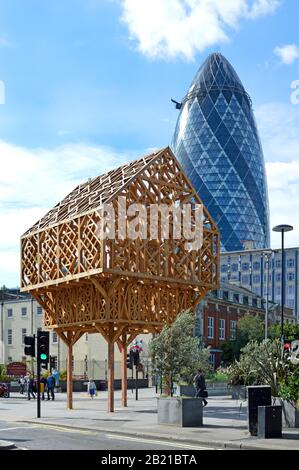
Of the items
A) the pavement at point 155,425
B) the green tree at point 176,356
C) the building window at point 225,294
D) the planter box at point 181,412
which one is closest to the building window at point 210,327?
the building window at point 225,294

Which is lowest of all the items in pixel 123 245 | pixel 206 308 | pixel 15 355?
pixel 15 355

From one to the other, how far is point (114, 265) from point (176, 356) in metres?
6.51

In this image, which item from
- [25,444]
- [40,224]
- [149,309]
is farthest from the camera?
[40,224]

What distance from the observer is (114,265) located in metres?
33.5

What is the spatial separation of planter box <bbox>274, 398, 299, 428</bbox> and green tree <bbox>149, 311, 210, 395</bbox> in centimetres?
504

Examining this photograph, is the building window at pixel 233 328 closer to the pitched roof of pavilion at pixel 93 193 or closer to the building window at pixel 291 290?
the pitched roof of pavilion at pixel 93 193

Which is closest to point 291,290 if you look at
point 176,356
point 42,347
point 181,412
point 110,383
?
point 110,383

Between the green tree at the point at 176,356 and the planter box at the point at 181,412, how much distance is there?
193cm

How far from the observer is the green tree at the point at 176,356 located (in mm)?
28703

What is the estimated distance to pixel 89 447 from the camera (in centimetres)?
1952

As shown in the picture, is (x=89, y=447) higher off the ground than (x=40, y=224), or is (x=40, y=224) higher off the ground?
(x=40, y=224)
